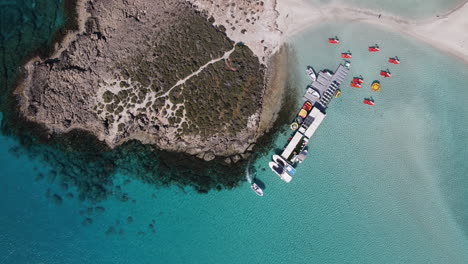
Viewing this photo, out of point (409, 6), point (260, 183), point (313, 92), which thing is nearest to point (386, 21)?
point (409, 6)

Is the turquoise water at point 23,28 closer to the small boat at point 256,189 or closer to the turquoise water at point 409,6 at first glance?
the small boat at point 256,189

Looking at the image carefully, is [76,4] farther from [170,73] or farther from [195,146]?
[195,146]

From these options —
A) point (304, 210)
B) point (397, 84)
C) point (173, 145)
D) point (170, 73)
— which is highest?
point (397, 84)

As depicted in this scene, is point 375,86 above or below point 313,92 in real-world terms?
above

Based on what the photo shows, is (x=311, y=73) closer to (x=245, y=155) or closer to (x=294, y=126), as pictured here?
(x=294, y=126)

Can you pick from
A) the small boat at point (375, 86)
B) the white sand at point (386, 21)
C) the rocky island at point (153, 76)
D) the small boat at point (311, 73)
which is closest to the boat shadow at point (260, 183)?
the rocky island at point (153, 76)

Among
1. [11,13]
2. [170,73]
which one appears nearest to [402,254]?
[170,73]
